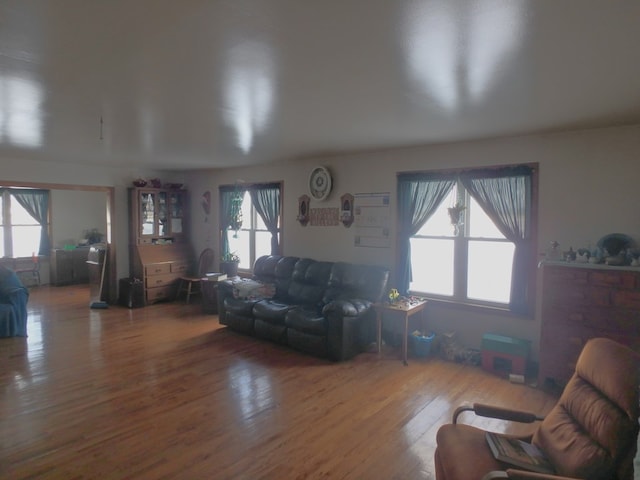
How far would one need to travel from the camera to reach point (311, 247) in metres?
5.89

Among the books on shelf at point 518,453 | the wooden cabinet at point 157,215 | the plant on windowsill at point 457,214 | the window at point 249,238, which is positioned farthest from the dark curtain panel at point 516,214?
the wooden cabinet at point 157,215

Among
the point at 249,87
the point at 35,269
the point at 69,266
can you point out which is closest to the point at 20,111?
the point at 249,87

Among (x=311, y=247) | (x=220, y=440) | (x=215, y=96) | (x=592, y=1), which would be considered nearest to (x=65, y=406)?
(x=220, y=440)

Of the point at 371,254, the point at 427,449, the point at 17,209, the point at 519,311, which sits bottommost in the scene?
the point at 427,449

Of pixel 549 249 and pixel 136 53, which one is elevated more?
pixel 136 53

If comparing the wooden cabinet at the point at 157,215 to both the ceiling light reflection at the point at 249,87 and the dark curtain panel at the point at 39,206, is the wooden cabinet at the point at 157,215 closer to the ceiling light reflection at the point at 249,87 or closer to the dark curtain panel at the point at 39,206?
the dark curtain panel at the point at 39,206

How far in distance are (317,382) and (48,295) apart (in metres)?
6.77

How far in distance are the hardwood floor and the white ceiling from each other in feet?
7.94

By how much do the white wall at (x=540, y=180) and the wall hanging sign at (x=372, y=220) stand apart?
3.7 inches

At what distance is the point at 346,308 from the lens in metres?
4.31

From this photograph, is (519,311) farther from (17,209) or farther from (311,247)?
(17,209)

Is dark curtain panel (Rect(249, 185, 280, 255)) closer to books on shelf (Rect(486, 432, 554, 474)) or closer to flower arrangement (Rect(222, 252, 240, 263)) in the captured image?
flower arrangement (Rect(222, 252, 240, 263))

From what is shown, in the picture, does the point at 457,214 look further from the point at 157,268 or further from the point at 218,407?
the point at 157,268

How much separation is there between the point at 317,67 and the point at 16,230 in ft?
30.7
